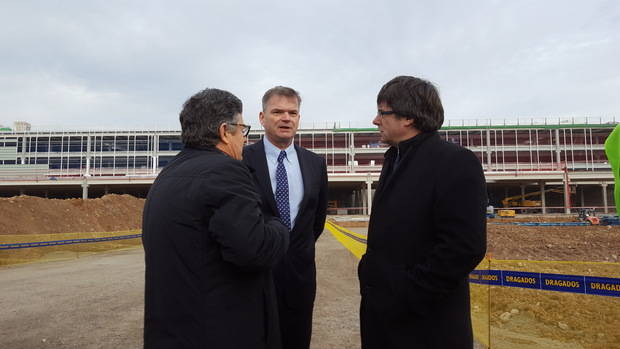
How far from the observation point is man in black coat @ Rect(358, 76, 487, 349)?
1.71 meters

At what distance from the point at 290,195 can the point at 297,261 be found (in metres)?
0.51

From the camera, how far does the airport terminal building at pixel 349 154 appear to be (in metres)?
48.7

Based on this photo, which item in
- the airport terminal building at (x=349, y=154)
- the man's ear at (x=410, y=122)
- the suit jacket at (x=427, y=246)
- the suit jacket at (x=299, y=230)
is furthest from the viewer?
the airport terminal building at (x=349, y=154)

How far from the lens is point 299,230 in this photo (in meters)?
2.74

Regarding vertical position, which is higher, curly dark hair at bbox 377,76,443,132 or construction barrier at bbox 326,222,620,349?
curly dark hair at bbox 377,76,443,132

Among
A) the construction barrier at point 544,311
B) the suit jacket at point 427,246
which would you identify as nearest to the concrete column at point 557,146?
the construction barrier at point 544,311

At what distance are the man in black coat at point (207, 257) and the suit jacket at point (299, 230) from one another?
848mm

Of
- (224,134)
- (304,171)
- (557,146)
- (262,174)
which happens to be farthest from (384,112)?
(557,146)

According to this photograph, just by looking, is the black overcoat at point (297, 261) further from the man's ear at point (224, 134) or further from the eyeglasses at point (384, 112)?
the eyeglasses at point (384, 112)

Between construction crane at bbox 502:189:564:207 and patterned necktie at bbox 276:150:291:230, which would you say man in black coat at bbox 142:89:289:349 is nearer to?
patterned necktie at bbox 276:150:291:230

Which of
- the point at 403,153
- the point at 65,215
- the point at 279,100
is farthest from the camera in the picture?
the point at 65,215

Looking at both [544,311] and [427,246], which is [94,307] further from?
[544,311]

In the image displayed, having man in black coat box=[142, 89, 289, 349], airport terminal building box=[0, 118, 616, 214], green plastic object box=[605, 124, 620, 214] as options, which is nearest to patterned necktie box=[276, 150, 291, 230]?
man in black coat box=[142, 89, 289, 349]

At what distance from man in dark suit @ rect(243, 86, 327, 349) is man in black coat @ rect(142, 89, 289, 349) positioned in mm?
879
